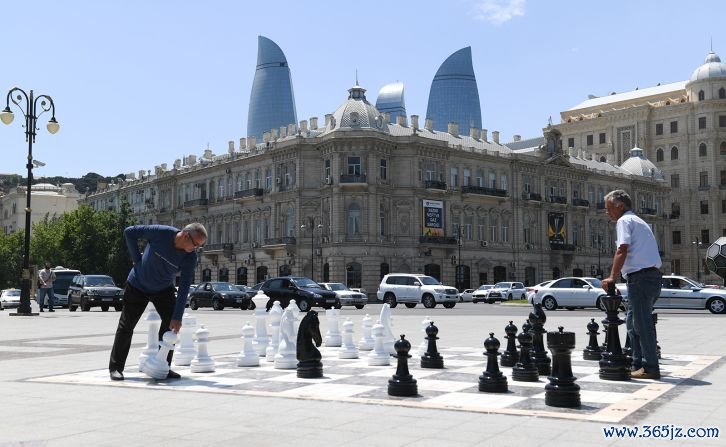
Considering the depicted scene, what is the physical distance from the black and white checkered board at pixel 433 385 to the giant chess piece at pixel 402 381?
0.33 ft

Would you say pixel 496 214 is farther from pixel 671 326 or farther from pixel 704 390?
pixel 704 390

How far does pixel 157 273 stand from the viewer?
8.56 m

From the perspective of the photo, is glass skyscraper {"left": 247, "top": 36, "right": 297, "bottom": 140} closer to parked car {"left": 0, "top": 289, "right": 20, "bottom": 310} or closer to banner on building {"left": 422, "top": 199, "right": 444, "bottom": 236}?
banner on building {"left": 422, "top": 199, "right": 444, "bottom": 236}

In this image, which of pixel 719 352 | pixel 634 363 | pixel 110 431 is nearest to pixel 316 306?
pixel 719 352

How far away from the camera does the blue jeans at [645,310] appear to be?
27.8 ft

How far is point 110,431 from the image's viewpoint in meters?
5.80

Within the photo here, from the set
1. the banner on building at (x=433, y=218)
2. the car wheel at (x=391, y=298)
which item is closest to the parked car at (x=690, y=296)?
the car wheel at (x=391, y=298)

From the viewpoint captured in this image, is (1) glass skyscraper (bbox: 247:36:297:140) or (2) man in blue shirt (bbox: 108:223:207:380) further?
(1) glass skyscraper (bbox: 247:36:297:140)

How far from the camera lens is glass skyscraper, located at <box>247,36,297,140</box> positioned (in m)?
147

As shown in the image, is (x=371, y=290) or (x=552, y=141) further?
(x=552, y=141)

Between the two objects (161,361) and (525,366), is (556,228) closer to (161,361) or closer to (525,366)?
(525,366)

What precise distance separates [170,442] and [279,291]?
101 feet

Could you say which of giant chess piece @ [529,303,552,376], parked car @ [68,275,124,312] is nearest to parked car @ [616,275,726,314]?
giant chess piece @ [529,303,552,376]

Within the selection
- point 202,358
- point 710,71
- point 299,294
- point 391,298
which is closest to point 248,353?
point 202,358
